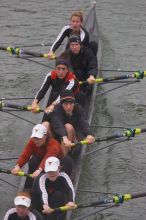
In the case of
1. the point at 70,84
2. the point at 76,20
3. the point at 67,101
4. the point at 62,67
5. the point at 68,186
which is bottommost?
the point at 68,186

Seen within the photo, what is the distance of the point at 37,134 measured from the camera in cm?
1334

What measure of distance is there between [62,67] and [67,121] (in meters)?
1.11

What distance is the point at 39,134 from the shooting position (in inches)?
525

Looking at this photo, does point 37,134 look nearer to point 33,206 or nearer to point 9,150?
point 33,206

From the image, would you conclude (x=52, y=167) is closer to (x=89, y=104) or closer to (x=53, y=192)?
(x=53, y=192)

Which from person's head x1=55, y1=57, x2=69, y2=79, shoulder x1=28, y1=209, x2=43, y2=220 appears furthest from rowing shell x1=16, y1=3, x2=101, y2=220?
person's head x1=55, y1=57, x2=69, y2=79

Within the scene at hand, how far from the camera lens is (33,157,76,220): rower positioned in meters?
12.7

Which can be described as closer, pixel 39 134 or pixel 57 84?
pixel 39 134

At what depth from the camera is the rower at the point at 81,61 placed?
650 inches

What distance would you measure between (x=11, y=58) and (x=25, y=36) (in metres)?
1.94

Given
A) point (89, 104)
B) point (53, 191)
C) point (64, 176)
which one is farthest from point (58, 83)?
point (53, 191)

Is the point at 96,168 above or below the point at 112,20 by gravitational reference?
below

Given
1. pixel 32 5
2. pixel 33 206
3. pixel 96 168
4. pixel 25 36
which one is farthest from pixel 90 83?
pixel 32 5

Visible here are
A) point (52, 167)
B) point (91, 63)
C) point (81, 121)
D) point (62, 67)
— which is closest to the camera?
point (52, 167)
